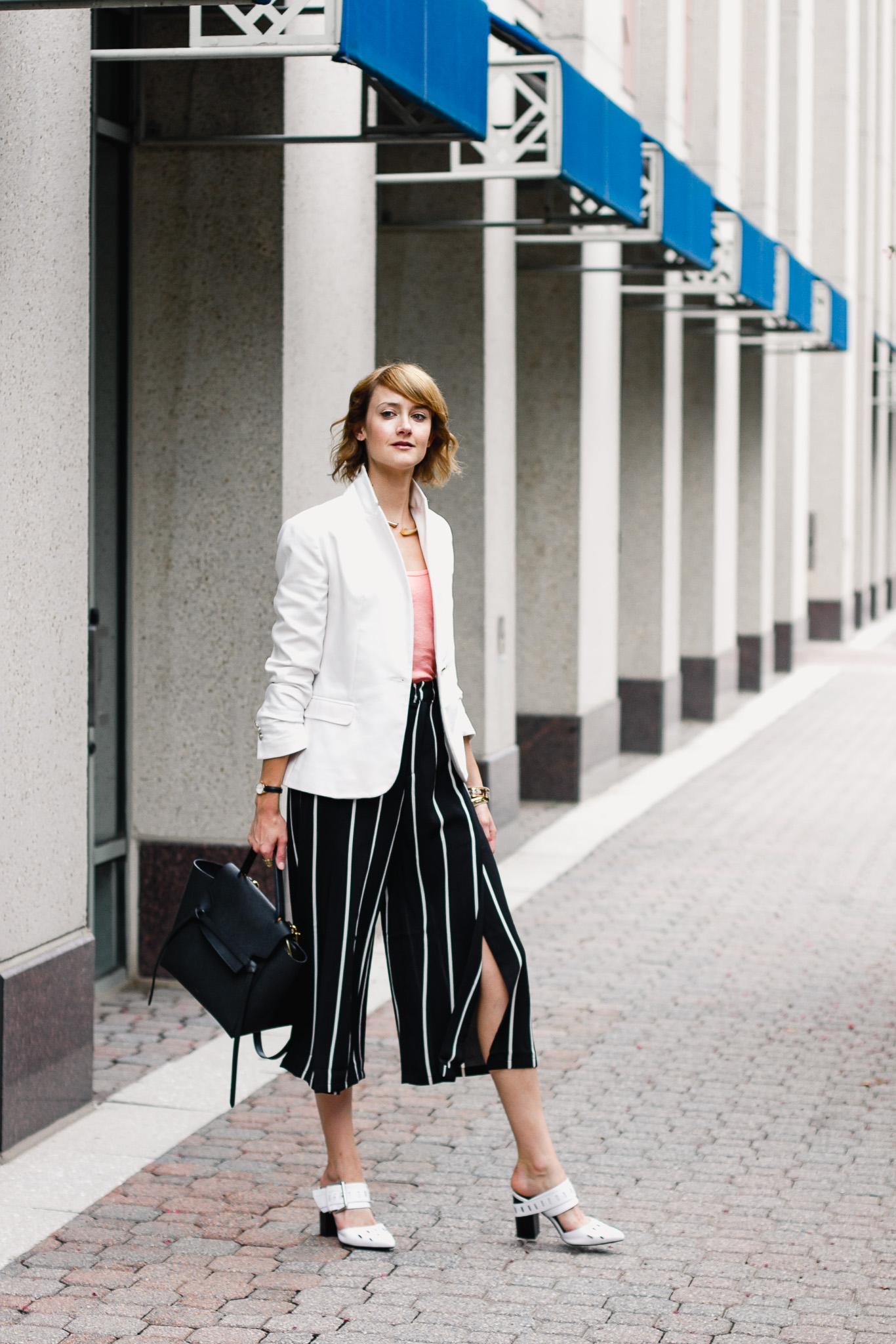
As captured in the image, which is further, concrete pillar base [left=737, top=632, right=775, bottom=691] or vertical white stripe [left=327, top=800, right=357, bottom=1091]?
concrete pillar base [left=737, top=632, right=775, bottom=691]

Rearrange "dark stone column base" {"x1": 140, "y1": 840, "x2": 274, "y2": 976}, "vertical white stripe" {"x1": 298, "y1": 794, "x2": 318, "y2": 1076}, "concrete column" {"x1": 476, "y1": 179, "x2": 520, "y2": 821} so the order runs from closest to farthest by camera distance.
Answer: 1. "vertical white stripe" {"x1": 298, "y1": 794, "x2": 318, "y2": 1076}
2. "dark stone column base" {"x1": 140, "y1": 840, "x2": 274, "y2": 976}
3. "concrete column" {"x1": 476, "y1": 179, "x2": 520, "y2": 821}

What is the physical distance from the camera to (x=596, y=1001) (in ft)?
23.6

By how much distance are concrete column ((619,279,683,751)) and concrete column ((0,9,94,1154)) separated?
970cm

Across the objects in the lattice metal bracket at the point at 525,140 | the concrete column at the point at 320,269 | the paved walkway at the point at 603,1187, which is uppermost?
the lattice metal bracket at the point at 525,140

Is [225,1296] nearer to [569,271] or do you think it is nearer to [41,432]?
[41,432]

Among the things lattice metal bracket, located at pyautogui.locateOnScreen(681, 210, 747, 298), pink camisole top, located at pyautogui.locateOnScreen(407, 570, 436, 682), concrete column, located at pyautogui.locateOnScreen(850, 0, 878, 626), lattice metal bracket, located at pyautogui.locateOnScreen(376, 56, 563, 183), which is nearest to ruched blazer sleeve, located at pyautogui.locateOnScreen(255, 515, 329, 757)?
pink camisole top, located at pyautogui.locateOnScreen(407, 570, 436, 682)

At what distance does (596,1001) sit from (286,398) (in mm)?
2666

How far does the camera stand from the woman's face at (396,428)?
15.0 feet

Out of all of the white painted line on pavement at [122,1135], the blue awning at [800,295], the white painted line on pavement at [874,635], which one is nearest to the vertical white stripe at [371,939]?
the white painted line on pavement at [122,1135]

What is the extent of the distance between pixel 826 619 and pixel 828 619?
2 centimetres

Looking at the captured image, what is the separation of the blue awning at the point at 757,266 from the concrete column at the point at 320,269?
20.8 feet

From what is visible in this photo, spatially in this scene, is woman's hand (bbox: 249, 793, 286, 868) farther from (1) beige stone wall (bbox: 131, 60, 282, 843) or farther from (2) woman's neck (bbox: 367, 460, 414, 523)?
(1) beige stone wall (bbox: 131, 60, 282, 843)

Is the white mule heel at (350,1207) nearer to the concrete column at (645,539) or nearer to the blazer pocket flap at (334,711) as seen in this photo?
the blazer pocket flap at (334,711)

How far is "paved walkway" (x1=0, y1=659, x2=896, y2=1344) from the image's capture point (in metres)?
4.25
